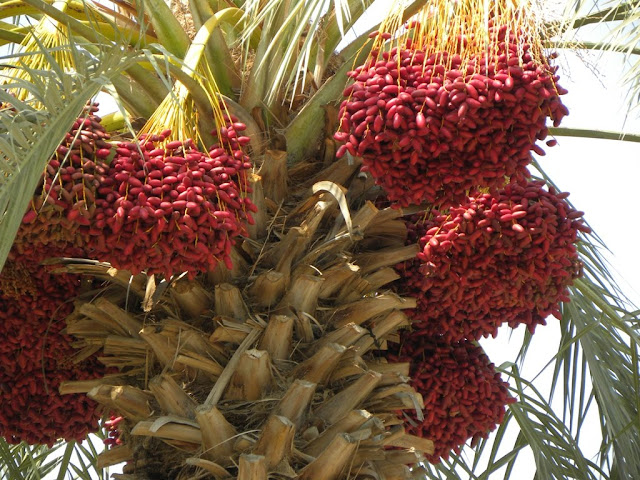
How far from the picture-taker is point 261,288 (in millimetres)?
2672

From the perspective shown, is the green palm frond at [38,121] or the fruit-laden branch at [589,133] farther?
the fruit-laden branch at [589,133]

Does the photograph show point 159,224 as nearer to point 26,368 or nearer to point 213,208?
point 213,208

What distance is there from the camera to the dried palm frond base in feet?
8.10

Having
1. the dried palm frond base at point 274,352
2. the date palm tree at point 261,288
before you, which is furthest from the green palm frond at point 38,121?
the dried palm frond base at point 274,352

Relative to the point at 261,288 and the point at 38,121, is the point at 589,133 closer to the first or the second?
the point at 261,288

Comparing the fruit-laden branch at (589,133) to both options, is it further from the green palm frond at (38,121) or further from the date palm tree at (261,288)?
the green palm frond at (38,121)

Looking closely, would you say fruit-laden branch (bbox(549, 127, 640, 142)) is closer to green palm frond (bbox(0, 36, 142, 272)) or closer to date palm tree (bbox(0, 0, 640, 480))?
date palm tree (bbox(0, 0, 640, 480))

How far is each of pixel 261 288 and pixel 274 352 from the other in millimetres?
184

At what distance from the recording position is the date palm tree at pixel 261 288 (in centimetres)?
246

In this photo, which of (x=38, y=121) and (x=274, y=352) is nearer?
(x=38, y=121)

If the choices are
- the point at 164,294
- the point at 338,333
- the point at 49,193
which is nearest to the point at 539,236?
the point at 338,333

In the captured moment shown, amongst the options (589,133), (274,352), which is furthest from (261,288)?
(589,133)

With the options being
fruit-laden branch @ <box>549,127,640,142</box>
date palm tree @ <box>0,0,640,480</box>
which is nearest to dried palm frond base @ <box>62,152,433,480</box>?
date palm tree @ <box>0,0,640,480</box>

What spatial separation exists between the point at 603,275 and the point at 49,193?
2.37 meters
